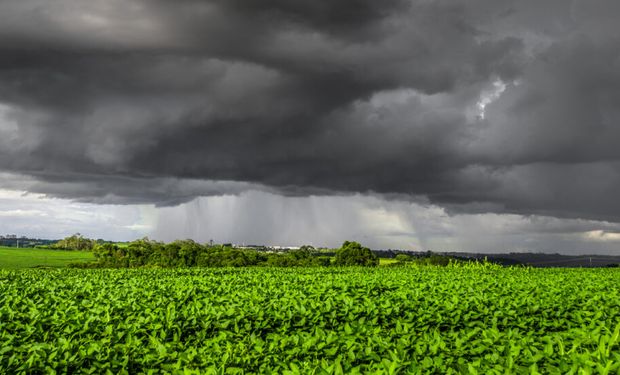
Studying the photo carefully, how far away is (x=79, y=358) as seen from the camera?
657 cm

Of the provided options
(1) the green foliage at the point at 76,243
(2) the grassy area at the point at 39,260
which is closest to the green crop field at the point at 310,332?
(2) the grassy area at the point at 39,260

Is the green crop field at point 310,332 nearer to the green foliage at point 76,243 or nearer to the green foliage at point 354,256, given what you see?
the green foliage at point 354,256

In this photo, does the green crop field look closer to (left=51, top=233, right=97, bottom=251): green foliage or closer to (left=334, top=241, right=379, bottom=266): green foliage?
(left=334, top=241, right=379, bottom=266): green foliage

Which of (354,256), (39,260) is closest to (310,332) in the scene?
(354,256)

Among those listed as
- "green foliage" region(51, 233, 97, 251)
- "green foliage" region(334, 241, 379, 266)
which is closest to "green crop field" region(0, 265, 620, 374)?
"green foliage" region(334, 241, 379, 266)

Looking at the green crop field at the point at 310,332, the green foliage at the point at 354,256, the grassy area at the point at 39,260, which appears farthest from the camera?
the grassy area at the point at 39,260

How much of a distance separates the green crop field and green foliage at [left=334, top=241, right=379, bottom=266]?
1383 inches

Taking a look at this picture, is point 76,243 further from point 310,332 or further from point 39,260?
point 310,332

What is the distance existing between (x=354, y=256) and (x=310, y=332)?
43448 mm

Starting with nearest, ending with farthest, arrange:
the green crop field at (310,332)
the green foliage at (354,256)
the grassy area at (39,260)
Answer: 1. the green crop field at (310,332)
2. the green foliage at (354,256)
3. the grassy area at (39,260)

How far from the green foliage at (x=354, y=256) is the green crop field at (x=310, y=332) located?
115ft

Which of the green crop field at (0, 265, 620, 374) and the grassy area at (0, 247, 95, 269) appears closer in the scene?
the green crop field at (0, 265, 620, 374)

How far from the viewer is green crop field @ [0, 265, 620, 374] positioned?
610 centimetres

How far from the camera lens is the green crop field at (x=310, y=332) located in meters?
6.10
